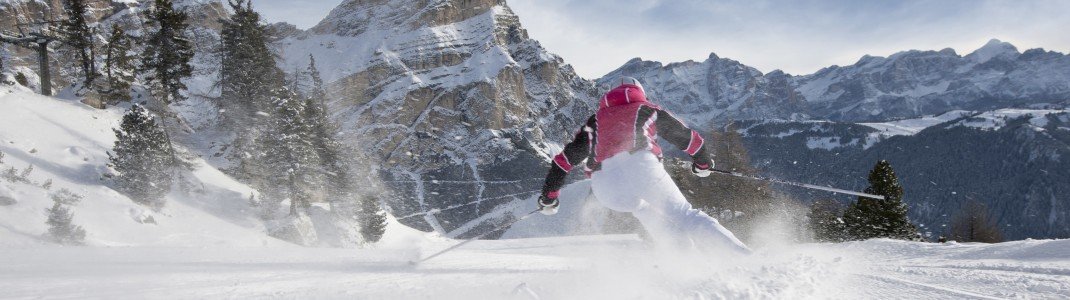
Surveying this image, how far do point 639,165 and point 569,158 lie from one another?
1.00 meters

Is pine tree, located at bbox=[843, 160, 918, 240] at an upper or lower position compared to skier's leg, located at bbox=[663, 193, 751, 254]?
lower

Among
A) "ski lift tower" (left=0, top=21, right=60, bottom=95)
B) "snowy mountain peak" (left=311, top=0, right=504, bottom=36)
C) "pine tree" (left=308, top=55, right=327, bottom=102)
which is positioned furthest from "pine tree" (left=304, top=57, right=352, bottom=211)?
"snowy mountain peak" (left=311, top=0, right=504, bottom=36)

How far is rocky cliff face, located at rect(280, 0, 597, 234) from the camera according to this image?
396 feet

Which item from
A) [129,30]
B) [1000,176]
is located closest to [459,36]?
[129,30]

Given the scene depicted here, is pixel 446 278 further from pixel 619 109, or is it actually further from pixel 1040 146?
pixel 1040 146

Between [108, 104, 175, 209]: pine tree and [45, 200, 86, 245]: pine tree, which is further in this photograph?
[108, 104, 175, 209]: pine tree

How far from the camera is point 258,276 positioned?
15.2 feet

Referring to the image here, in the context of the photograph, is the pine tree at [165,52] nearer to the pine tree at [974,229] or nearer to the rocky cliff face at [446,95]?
the pine tree at [974,229]

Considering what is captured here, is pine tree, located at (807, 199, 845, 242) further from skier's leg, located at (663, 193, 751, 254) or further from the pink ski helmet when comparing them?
skier's leg, located at (663, 193, 751, 254)

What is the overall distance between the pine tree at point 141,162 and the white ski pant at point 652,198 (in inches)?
858

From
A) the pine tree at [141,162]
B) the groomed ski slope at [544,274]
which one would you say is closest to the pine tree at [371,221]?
the pine tree at [141,162]

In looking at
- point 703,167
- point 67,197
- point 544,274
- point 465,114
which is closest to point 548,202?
point 544,274

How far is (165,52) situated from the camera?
32.2 meters

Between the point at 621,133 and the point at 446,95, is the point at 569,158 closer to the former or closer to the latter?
the point at 621,133
